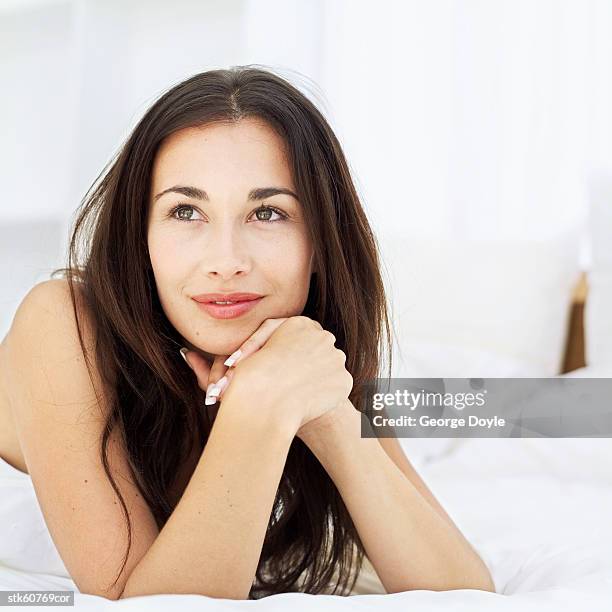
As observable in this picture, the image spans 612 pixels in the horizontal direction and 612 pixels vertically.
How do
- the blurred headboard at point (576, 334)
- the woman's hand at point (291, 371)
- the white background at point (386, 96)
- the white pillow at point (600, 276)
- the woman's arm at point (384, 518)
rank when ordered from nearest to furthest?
the woman's hand at point (291, 371) → the woman's arm at point (384, 518) → the white pillow at point (600, 276) → the blurred headboard at point (576, 334) → the white background at point (386, 96)

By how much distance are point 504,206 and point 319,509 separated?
54.3 inches

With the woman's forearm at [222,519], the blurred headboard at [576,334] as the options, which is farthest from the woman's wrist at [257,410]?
the blurred headboard at [576,334]

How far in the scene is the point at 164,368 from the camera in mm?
992

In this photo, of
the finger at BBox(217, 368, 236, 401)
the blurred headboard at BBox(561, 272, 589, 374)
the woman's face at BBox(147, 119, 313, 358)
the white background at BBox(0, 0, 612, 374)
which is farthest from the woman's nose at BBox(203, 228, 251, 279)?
the blurred headboard at BBox(561, 272, 589, 374)

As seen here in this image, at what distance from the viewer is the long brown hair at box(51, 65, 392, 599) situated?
967 mm

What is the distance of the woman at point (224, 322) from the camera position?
870mm

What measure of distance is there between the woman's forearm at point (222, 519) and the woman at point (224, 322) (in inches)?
0.9

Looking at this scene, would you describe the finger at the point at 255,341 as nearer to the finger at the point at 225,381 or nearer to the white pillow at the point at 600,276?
the finger at the point at 225,381

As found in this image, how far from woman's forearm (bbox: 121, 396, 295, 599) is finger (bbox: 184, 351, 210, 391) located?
0.62 feet

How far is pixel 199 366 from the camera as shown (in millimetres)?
1000

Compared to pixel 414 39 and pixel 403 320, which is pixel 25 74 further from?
pixel 403 320

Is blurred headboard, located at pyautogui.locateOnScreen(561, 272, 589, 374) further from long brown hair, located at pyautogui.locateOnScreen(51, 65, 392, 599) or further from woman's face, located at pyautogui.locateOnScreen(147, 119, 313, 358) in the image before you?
woman's face, located at pyautogui.locateOnScreen(147, 119, 313, 358)

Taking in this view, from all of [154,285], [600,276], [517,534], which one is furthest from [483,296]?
[154,285]

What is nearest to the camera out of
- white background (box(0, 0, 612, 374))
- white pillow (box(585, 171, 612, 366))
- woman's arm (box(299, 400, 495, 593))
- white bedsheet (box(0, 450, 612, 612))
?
white bedsheet (box(0, 450, 612, 612))
